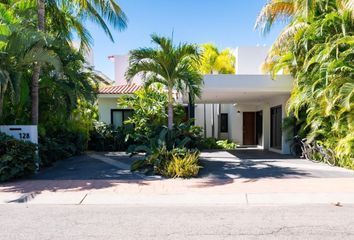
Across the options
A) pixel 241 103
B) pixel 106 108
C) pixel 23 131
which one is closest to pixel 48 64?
pixel 23 131

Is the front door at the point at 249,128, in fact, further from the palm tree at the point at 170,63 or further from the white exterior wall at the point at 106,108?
the palm tree at the point at 170,63

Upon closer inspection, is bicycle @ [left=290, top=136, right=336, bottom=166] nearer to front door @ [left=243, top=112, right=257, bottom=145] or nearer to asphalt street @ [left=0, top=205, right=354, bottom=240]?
asphalt street @ [left=0, top=205, right=354, bottom=240]

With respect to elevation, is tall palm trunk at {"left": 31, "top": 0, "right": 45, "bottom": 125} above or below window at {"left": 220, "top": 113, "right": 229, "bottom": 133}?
above

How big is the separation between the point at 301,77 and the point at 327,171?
13.3 ft

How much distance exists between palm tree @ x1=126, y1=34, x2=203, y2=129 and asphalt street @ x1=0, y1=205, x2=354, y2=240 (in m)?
5.64

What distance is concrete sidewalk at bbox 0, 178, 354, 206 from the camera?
766cm

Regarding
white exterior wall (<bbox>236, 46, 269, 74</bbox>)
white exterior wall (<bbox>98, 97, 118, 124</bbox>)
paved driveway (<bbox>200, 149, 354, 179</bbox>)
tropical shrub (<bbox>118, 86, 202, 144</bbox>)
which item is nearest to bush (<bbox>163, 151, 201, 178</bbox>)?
paved driveway (<bbox>200, 149, 354, 179</bbox>)

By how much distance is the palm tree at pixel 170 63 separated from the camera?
11648 mm

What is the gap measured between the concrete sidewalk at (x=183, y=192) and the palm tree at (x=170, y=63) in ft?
11.9

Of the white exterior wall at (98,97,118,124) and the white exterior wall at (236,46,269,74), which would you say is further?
the white exterior wall at (236,46,269,74)

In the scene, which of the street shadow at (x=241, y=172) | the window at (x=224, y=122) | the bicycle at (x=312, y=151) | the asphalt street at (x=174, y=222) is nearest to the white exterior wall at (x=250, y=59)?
the window at (x=224, y=122)

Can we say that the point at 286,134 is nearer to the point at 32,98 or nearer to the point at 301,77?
the point at 301,77

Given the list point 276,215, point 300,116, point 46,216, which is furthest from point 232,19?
point 46,216

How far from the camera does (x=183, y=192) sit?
8.48 m
